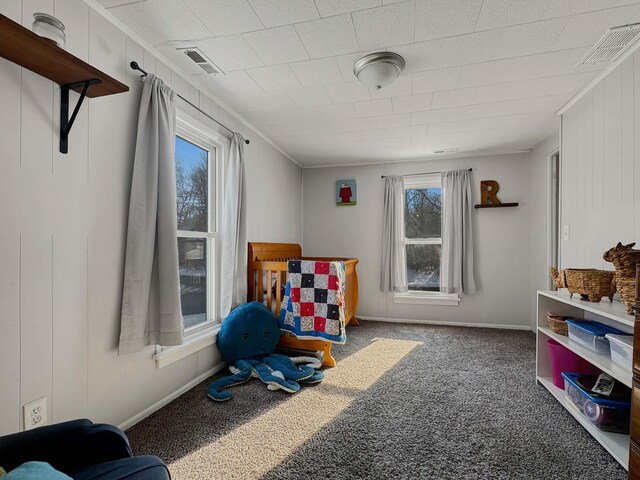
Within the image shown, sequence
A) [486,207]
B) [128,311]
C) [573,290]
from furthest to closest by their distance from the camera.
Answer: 1. [486,207]
2. [573,290]
3. [128,311]

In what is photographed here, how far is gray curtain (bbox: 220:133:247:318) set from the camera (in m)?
2.57

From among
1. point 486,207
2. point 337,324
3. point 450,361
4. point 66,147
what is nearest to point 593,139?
point 486,207

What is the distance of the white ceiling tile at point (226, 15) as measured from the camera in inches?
58.6

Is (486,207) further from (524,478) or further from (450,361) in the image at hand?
(524,478)

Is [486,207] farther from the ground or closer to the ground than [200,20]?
closer to the ground

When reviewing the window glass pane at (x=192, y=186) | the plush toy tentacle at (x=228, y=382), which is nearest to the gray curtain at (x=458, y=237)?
the plush toy tentacle at (x=228, y=382)

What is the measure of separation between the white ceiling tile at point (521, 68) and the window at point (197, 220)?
1.98 meters

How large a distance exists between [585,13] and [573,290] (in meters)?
1.55

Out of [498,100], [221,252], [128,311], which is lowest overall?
[128,311]

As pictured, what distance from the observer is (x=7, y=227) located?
1206mm

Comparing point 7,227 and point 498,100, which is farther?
point 498,100

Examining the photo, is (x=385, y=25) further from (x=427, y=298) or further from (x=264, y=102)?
(x=427, y=298)

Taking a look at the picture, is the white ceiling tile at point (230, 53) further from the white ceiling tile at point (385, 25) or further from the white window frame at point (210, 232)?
the white ceiling tile at point (385, 25)

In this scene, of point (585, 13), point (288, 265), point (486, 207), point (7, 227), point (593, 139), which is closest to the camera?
point (7, 227)
